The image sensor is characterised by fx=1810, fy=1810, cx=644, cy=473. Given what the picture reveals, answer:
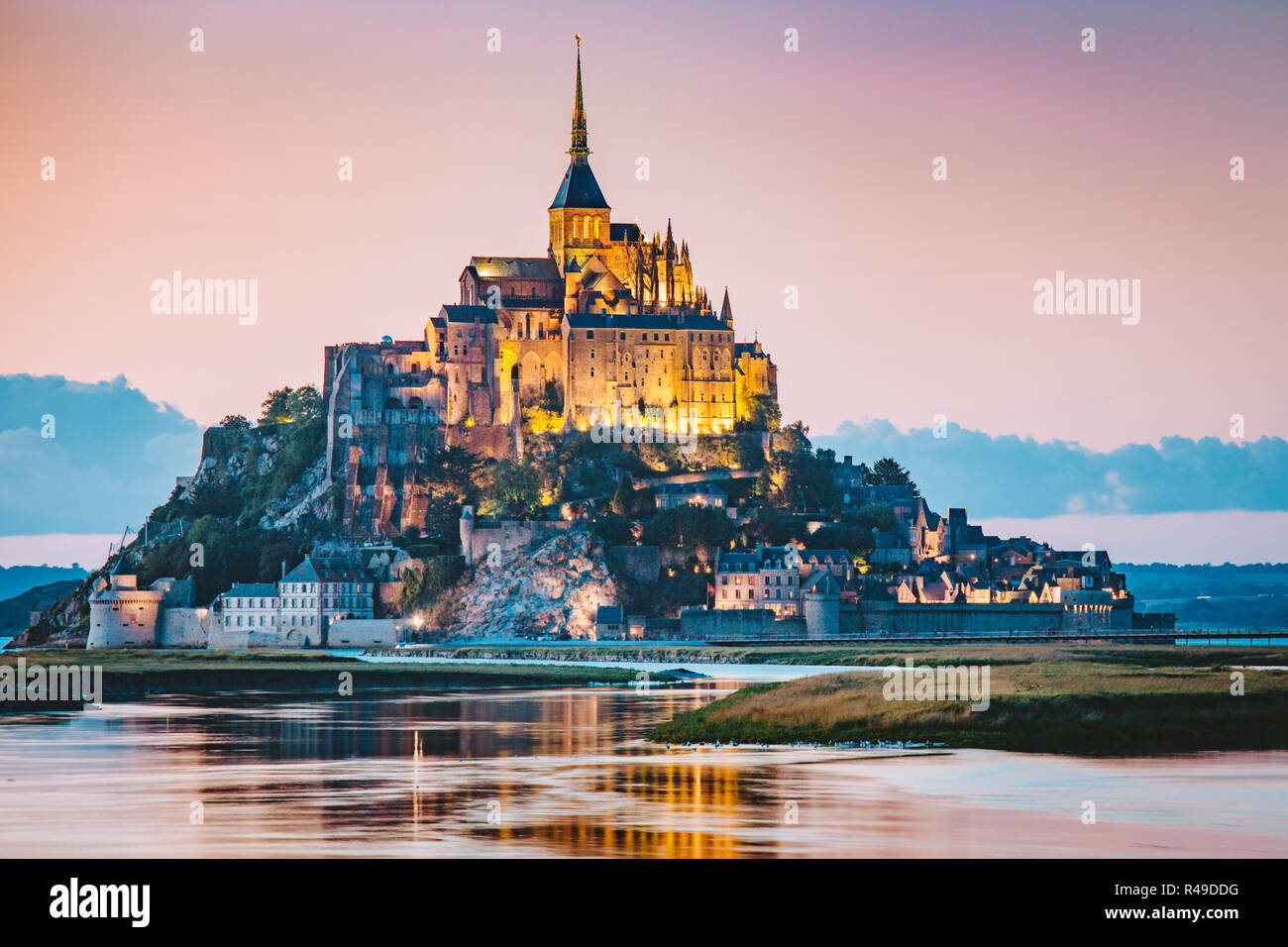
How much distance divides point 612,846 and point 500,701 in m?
36.9

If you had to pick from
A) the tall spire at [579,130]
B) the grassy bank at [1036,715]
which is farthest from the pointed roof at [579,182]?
the grassy bank at [1036,715]

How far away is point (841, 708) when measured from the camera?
52.3m

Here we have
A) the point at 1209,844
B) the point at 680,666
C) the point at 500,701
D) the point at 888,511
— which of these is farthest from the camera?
the point at 888,511

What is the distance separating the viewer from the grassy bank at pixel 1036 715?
4756 centimetres

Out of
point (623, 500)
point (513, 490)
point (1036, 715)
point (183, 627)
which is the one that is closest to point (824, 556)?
point (623, 500)

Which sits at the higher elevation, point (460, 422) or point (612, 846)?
point (460, 422)

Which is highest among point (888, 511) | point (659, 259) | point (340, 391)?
point (659, 259)

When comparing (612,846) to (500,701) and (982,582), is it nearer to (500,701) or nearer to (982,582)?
(500,701)

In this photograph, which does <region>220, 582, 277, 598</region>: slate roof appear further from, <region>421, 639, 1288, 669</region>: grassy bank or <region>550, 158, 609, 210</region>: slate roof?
<region>550, 158, 609, 210</region>: slate roof

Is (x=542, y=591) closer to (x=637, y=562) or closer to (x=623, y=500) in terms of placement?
(x=637, y=562)

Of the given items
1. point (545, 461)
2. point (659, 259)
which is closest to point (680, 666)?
point (545, 461)

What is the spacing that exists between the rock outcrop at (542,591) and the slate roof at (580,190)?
3464cm

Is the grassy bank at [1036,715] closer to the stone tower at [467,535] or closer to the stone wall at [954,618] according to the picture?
the stone wall at [954,618]
